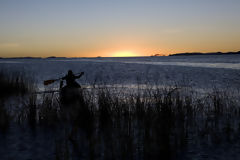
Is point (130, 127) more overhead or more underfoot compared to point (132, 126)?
more overhead

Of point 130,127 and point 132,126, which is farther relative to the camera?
point 132,126

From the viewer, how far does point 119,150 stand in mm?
4074

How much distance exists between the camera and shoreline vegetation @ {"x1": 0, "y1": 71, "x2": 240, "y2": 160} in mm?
4156

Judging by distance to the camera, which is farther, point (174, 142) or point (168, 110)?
point (168, 110)

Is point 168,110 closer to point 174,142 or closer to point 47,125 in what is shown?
point 174,142

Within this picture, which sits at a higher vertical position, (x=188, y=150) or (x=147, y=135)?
(x=147, y=135)

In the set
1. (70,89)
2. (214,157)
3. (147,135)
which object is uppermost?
(70,89)

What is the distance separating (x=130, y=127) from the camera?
4328 mm

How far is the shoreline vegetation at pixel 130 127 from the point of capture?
4156mm

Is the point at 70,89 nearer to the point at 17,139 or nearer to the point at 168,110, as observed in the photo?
the point at 17,139

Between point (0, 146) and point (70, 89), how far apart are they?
2648 millimetres

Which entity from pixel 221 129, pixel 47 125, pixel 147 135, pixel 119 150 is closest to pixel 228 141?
pixel 221 129

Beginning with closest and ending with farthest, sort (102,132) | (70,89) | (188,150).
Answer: (188,150) < (102,132) < (70,89)

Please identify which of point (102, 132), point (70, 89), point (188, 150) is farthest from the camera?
point (70, 89)
